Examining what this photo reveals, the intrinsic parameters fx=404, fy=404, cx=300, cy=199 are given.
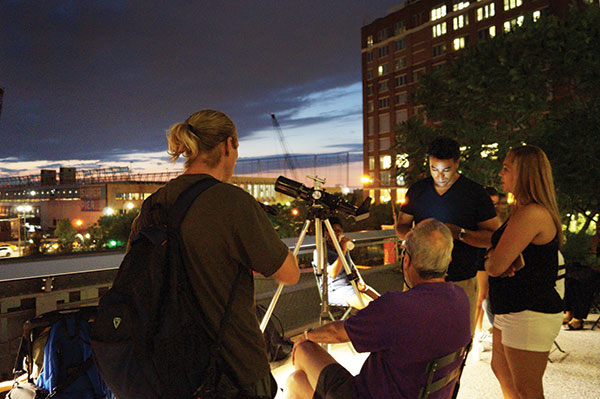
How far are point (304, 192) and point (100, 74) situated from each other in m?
184

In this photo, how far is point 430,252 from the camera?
1753 millimetres

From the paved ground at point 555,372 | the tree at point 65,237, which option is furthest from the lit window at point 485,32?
the paved ground at point 555,372

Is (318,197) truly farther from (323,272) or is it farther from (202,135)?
(202,135)

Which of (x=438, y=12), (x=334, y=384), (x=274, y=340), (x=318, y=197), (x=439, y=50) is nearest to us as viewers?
(x=334, y=384)

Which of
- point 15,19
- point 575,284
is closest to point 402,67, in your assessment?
point 575,284

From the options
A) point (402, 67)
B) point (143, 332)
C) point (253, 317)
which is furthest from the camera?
point (402, 67)

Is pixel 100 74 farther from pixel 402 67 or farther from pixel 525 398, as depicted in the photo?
pixel 525 398

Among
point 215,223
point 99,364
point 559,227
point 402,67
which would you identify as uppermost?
point 402,67

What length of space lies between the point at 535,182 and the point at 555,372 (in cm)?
242

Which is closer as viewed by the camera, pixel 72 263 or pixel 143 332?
pixel 143 332

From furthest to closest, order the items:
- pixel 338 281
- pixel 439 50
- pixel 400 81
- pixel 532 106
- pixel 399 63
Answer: pixel 399 63
pixel 400 81
pixel 439 50
pixel 532 106
pixel 338 281

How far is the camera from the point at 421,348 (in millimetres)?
1587

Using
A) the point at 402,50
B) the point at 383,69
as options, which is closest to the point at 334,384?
the point at 402,50

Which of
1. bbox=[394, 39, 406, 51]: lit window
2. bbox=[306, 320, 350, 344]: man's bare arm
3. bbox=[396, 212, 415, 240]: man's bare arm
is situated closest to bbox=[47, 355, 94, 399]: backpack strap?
bbox=[306, 320, 350, 344]: man's bare arm
